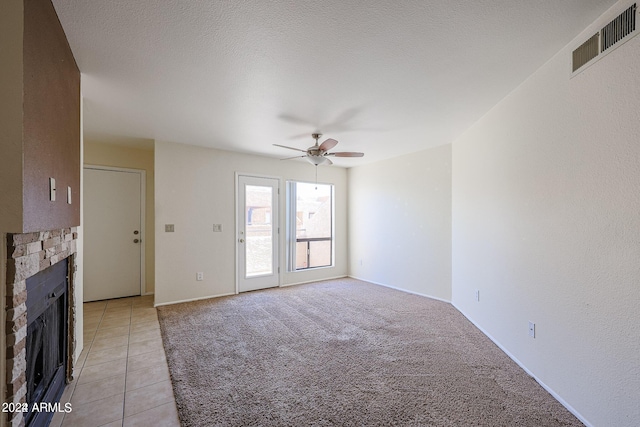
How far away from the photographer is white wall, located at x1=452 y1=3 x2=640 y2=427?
1437mm

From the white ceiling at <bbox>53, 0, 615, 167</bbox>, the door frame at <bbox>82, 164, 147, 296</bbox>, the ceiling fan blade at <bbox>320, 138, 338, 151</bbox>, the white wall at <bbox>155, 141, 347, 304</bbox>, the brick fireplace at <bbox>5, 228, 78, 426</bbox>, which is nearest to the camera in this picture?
the brick fireplace at <bbox>5, 228, 78, 426</bbox>

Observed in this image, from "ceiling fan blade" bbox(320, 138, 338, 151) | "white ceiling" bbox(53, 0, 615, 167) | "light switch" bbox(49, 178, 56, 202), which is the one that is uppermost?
"white ceiling" bbox(53, 0, 615, 167)

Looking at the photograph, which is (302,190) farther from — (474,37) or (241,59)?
(474,37)

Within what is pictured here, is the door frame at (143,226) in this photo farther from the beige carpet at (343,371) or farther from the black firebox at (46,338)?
the black firebox at (46,338)

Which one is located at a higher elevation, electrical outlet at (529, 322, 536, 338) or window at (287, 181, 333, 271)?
window at (287, 181, 333, 271)

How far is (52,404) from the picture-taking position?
172 cm

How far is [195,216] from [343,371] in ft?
10.5

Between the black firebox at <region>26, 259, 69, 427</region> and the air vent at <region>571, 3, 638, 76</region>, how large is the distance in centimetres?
328

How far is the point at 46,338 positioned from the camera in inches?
64.5

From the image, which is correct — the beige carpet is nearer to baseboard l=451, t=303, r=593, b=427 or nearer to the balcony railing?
baseboard l=451, t=303, r=593, b=427

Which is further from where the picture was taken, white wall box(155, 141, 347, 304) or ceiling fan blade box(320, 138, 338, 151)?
white wall box(155, 141, 347, 304)

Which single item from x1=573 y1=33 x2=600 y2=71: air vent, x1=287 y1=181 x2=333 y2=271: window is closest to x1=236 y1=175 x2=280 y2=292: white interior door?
x1=287 y1=181 x2=333 y2=271: window

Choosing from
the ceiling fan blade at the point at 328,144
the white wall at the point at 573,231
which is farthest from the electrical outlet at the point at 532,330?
the ceiling fan blade at the point at 328,144

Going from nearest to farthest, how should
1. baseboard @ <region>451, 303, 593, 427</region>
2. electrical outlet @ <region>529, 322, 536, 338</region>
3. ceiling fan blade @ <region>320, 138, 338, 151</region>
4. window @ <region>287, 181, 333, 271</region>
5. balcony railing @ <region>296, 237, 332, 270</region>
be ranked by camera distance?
baseboard @ <region>451, 303, 593, 427</region> → electrical outlet @ <region>529, 322, 536, 338</region> → ceiling fan blade @ <region>320, 138, 338, 151</region> → window @ <region>287, 181, 333, 271</region> → balcony railing @ <region>296, 237, 332, 270</region>
